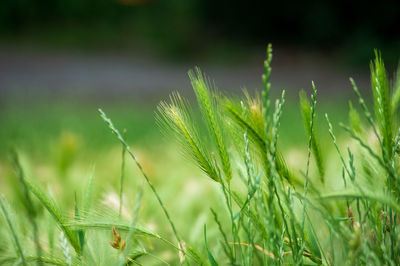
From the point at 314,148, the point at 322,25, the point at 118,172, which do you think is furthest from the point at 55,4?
the point at 314,148

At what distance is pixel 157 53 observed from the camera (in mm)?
8438

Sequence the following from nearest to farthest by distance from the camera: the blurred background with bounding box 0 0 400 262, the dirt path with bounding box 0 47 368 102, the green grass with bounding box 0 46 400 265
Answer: the green grass with bounding box 0 46 400 265 → the blurred background with bounding box 0 0 400 262 → the dirt path with bounding box 0 47 368 102

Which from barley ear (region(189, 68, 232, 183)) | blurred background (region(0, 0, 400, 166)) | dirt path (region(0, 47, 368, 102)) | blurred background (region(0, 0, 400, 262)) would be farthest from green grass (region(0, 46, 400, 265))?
dirt path (region(0, 47, 368, 102))

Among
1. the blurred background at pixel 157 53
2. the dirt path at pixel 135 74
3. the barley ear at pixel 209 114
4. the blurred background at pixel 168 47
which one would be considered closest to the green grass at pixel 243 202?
the barley ear at pixel 209 114

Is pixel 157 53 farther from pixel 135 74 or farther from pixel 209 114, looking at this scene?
pixel 209 114

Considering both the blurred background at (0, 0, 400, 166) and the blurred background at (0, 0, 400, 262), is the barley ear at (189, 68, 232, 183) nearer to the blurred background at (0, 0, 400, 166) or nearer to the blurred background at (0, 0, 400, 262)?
the blurred background at (0, 0, 400, 262)

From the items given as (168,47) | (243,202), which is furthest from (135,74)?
(243,202)

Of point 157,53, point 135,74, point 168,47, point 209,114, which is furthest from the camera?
point 157,53

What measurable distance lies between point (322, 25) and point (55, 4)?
5893 mm

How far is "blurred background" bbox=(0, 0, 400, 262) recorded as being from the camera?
13.1ft

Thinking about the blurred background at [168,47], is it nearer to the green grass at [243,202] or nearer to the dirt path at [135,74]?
the dirt path at [135,74]

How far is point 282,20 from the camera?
7695 millimetres

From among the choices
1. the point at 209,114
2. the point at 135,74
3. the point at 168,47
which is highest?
the point at 168,47

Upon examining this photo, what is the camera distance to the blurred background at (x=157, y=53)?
13.1ft
